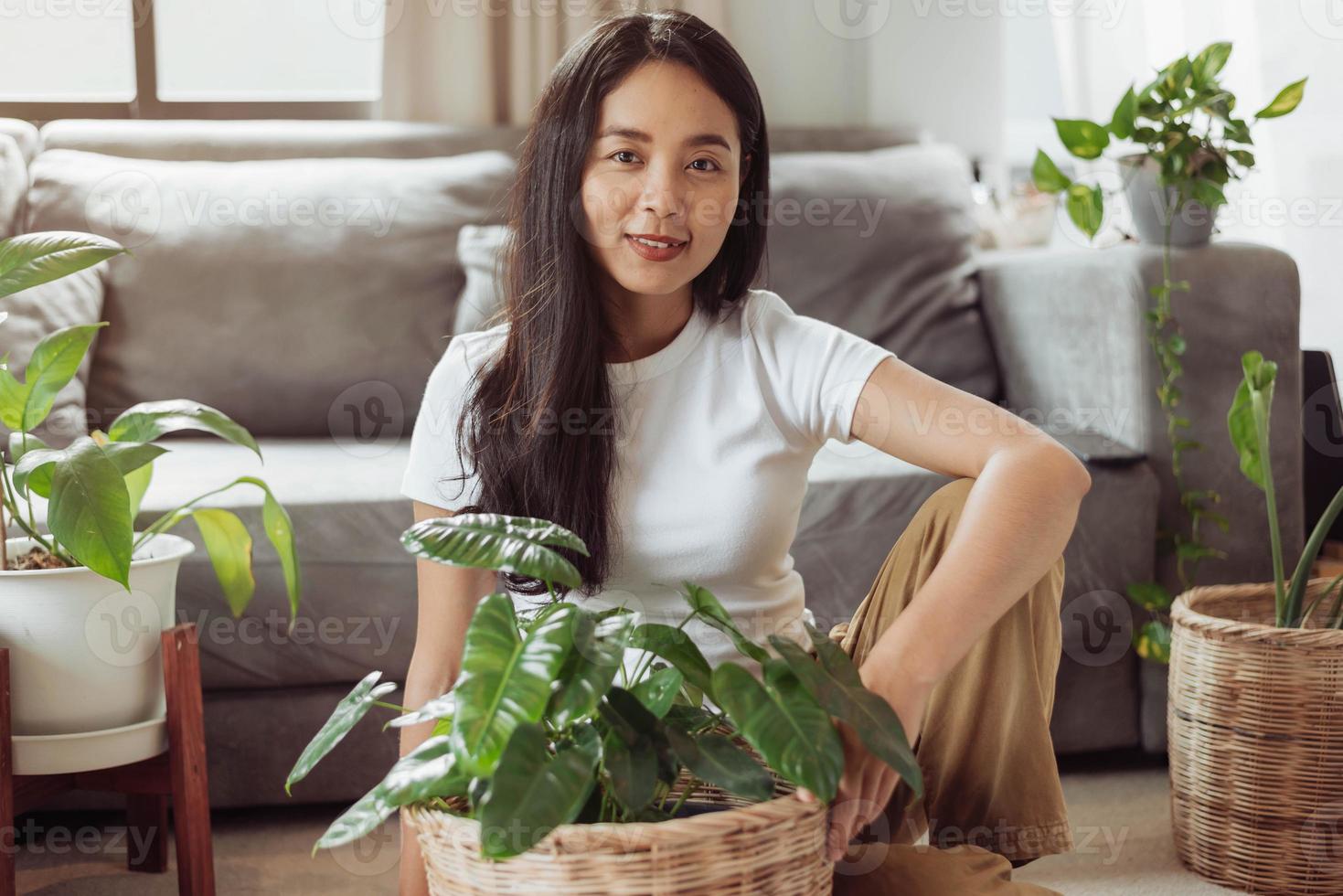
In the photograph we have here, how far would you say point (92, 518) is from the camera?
108 cm

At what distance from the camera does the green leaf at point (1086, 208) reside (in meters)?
1.79

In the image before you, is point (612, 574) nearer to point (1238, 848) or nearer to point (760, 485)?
point (760, 485)

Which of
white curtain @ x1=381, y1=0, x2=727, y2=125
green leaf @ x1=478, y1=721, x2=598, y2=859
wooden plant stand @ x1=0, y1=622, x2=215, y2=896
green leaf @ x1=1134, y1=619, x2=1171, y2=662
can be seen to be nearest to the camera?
green leaf @ x1=478, y1=721, x2=598, y2=859

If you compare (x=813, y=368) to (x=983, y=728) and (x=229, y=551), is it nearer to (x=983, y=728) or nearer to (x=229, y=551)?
(x=983, y=728)

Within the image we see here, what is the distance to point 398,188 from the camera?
7.09 feet

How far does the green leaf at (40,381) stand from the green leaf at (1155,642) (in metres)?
1.34

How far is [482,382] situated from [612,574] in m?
0.21

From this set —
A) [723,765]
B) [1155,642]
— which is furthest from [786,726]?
[1155,642]

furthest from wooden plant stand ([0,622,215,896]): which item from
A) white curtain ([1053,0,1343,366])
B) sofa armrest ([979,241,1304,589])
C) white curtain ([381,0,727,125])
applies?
white curtain ([1053,0,1343,366])

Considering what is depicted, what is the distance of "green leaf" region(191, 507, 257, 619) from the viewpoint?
132cm

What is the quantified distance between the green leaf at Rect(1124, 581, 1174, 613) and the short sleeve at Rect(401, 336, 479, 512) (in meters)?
1.00

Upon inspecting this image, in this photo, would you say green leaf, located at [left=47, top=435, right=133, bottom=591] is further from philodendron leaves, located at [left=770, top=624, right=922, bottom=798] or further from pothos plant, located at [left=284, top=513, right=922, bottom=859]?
philodendron leaves, located at [left=770, top=624, right=922, bottom=798]

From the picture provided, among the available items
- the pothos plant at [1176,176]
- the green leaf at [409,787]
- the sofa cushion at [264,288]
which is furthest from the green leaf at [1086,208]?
the green leaf at [409,787]

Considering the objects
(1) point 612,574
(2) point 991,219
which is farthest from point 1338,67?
(1) point 612,574
